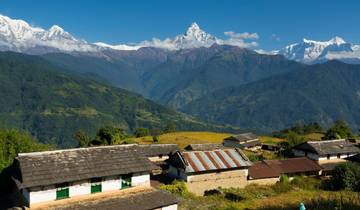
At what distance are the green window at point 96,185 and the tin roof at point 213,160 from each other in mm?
16396

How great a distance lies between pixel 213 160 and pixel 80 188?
72.6 ft

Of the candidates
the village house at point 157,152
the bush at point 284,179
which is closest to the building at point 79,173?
the bush at point 284,179

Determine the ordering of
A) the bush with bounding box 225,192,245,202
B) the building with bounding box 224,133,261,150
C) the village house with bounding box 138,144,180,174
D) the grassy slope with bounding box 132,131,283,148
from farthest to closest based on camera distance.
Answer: the grassy slope with bounding box 132,131,283,148
the building with bounding box 224,133,261,150
the village house with bounding box 138,144,180,174
the bush with bounding box 225,192,245,202

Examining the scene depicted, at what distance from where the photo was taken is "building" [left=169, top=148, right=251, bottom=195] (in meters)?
47.9

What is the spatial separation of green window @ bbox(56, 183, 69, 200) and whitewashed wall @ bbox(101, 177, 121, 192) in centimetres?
314

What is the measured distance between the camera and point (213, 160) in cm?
4991

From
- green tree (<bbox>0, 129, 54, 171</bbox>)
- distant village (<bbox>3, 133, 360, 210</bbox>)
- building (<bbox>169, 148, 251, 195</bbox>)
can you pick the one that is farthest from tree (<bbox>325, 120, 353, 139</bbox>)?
green tree (<bbox>0, 129, 54, 171</bbox>)

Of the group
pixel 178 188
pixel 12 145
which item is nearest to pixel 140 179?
pixel 178 188

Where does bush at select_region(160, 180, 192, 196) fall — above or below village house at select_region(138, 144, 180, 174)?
below

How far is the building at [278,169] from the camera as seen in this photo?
52844mm

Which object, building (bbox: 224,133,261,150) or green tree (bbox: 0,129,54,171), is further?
building (bbox: 224,133,261,150)

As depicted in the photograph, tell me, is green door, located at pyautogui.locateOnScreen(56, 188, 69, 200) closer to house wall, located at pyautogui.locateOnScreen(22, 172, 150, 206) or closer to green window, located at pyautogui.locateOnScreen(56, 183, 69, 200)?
green window, located at pyautogui.locateOnScreen(56, 183, 69, 200)

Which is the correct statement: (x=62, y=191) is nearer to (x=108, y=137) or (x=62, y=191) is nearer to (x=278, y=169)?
(x=278, y=169)

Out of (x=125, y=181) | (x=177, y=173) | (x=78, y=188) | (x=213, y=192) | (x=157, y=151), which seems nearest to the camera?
(x=78, y=188)
